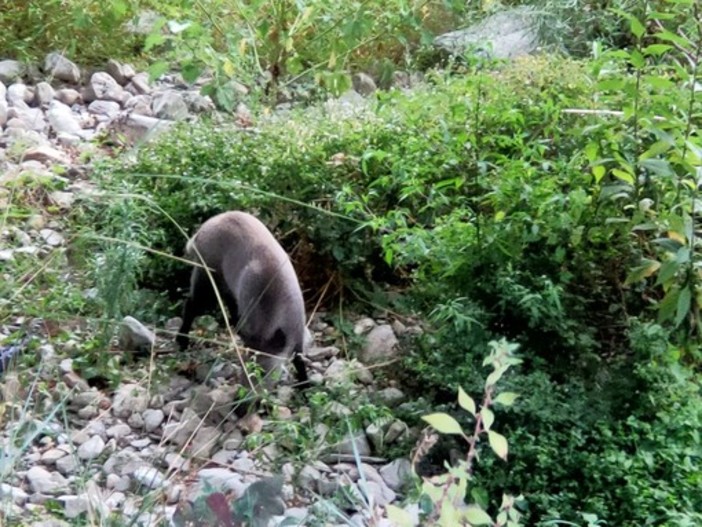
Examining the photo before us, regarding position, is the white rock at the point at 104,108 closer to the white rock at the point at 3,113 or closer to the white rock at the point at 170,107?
the white rock at the point at 170,107

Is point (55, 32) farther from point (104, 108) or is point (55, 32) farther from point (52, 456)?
point (52, 456)

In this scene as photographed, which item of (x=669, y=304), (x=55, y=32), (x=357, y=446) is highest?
(x=669, y=304)

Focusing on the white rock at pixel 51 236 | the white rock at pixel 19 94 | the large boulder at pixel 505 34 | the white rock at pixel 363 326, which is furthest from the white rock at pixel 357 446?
the large boulder at pixel 505 34

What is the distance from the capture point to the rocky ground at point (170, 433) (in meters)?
3.63

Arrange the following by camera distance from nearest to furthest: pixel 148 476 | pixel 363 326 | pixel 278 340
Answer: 1. pixel 148 476
2. pixel 278 340
3. pixel 363 326

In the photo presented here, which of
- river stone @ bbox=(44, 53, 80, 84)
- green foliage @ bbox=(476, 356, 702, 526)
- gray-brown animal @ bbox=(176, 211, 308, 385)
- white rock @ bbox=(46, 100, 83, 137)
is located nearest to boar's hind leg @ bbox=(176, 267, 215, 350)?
gray-brown animal @ bbox=(176, 211, 308, 385)

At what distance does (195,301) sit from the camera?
5254mm

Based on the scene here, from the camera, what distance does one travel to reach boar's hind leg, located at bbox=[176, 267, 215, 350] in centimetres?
522

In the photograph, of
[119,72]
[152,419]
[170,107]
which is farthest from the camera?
[119,72]

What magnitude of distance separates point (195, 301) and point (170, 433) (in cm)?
100

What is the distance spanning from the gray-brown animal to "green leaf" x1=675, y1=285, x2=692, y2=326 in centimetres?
147

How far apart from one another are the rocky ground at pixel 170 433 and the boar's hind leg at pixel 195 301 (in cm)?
12

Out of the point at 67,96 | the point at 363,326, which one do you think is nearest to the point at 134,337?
the point at 363,326

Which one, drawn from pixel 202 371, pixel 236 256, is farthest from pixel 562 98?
pixel 202 371
